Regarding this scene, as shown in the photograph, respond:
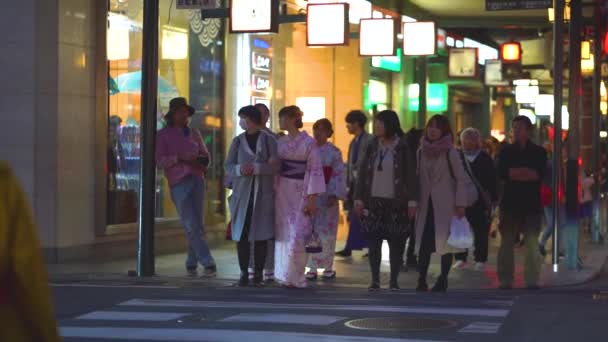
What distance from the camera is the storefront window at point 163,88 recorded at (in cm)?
1573

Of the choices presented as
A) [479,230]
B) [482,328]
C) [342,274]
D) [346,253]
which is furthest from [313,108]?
[482,328]

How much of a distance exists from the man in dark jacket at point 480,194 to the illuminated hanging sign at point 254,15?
3.21m

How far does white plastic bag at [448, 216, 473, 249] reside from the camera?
38.2ft

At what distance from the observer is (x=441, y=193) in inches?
468

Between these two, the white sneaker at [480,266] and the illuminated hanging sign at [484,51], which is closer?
the white sneaker at [480,266]

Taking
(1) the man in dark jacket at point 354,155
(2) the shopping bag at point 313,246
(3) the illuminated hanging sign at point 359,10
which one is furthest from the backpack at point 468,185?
(3) the illuminated hanging sign at point 359,10

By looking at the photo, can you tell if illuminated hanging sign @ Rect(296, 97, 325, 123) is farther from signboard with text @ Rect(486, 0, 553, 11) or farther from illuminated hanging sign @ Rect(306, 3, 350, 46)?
signboard with text @ Rect(486, 0, 553, 11)

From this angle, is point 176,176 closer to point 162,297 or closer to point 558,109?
point 162,297

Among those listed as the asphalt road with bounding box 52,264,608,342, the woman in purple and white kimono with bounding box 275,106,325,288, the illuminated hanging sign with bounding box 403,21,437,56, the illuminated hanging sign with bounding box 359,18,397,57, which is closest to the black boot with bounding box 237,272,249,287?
the asphalt road with bounding box 52,264,608,342

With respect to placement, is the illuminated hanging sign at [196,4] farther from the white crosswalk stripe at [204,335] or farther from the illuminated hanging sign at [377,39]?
the illuminated hanging sign at [377,39]

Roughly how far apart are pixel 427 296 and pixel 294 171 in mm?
1919

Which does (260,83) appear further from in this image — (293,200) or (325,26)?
(293,200)

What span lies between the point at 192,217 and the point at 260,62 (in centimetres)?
638

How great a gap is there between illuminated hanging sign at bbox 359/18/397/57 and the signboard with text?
212 cm
